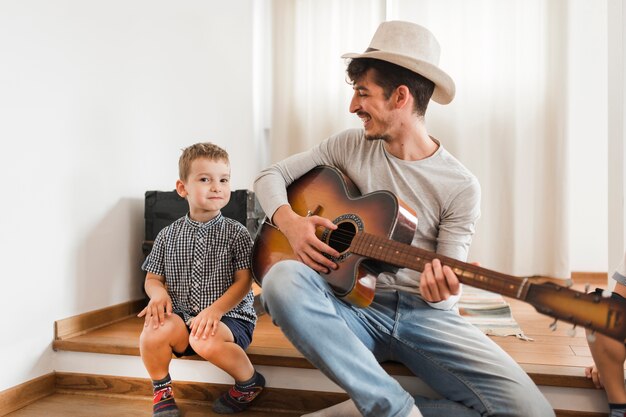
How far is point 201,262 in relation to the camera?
1.91 meters

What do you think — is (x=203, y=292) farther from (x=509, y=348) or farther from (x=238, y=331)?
(x=509, y=348)

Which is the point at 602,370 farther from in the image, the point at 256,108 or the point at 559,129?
the point at 256,108

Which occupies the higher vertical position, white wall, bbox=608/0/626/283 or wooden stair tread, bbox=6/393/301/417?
white wall, bbox=608/0/626/283

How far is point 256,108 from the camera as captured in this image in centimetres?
386

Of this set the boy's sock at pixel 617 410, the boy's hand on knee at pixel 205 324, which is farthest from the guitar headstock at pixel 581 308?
the boy's hand on knee at pixel 205 324

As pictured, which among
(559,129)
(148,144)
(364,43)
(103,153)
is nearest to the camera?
(103,153)

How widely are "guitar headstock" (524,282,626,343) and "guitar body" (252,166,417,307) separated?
428 mm

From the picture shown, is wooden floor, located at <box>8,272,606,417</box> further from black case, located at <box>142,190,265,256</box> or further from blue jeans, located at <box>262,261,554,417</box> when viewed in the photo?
black case, located at <box>142,190,265,256</box>

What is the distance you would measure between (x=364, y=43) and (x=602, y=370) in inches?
104

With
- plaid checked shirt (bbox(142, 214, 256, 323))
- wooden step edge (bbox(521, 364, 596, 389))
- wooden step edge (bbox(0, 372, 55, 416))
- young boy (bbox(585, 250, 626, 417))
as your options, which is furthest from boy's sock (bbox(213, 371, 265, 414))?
young boy (bbox(585, 250, 626, 417))

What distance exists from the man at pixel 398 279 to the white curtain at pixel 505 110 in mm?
1894

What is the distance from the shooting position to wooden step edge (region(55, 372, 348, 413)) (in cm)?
183

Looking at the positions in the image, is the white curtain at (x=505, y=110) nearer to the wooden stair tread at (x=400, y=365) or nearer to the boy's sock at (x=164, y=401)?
the wooden stair tread at (x=400, y=365)

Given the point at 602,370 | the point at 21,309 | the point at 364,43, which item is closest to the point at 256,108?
the point at 364,43
